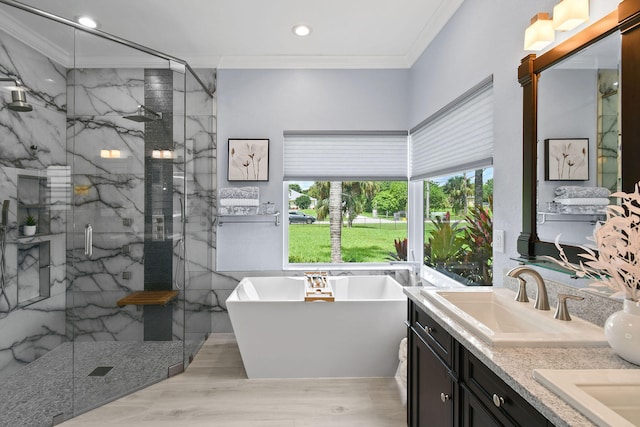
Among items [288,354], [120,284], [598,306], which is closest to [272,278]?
[288,354]

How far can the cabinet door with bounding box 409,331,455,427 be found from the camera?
4.86 feet

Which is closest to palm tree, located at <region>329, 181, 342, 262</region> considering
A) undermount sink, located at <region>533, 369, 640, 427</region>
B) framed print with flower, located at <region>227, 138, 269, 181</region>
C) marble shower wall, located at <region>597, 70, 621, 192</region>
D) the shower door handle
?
framed print with flower, located at <region>227, 138, 269, 181</region>

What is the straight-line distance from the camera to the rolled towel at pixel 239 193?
11.7ft

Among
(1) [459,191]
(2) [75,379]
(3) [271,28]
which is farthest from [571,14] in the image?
(2) [75,379]

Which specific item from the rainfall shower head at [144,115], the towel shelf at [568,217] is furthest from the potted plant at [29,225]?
the towel shelf at [568,217]

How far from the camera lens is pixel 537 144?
5.66 ft

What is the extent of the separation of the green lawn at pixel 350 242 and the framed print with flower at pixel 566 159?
2314mm

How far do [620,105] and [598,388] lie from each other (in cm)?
96

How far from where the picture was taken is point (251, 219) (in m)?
3.72

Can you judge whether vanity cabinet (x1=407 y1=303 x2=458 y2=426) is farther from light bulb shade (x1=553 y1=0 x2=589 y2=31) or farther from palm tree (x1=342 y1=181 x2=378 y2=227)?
palm tree (x1=342 y1=181 x2=378 y2=227)

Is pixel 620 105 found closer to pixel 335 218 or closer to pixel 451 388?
pixel 451 388

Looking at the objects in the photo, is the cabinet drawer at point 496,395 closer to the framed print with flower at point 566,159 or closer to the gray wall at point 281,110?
the framed print with flower at point 566,159

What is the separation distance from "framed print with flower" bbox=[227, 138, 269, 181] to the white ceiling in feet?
2.54

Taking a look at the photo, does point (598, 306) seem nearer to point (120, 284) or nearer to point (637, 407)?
point (637, 407)
